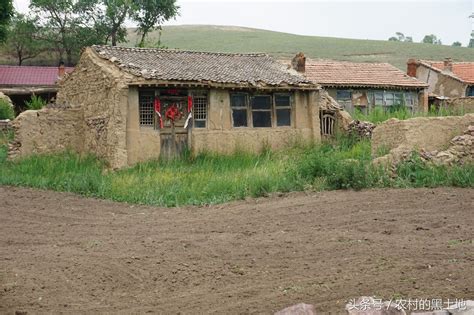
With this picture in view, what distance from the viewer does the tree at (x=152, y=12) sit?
45.3 metres

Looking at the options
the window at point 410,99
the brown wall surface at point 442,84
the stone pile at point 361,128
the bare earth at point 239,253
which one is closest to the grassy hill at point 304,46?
the brown wall surface at point 442,84

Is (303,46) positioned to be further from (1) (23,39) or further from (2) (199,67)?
(2) (199,67)

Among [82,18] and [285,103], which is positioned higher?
[82,18]

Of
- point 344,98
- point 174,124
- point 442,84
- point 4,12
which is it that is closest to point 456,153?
point 174,124

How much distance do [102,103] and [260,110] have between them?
222 inches

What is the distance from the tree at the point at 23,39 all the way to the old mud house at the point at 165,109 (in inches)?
1010

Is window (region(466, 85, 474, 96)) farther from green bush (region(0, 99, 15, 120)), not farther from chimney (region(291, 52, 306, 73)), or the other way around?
green bush (region(0, 99, 15, 120))

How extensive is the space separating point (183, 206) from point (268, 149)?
29.0 ft

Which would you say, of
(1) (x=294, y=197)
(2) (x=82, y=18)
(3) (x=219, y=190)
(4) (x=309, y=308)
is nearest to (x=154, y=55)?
(3) (x=219, y=190)

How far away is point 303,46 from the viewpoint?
7594cm

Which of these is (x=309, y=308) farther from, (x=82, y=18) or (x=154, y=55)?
(x=82, y=18)

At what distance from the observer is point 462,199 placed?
38.5 feet

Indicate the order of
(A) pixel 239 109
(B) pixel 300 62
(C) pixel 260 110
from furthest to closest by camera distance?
(B) pixel 300 62
(C) pixel 260 110
(A) pixel 239 109

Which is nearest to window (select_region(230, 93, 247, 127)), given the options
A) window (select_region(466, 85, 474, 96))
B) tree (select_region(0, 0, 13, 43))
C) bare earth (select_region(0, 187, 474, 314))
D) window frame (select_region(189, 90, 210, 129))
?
window frame (select_region(189, 90, 210, 129))
